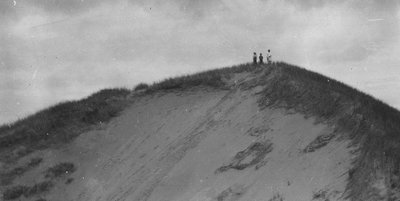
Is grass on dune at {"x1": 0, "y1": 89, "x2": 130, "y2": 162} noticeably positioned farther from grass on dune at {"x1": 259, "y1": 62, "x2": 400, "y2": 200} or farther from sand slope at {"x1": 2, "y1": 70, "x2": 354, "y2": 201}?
grass on dune at {"x1": 259, "y1": 62, "x2": 400, "y2": 200}

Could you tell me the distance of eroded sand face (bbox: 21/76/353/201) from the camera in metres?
12.6

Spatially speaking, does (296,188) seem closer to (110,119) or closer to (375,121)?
(375,121)

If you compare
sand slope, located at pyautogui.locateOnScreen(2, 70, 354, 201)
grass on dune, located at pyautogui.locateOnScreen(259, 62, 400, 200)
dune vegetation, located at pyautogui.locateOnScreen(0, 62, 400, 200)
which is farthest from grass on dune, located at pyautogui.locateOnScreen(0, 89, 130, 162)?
grass on dune, located at pyautogui.locateOnScreen(259, 62, 400, 200)

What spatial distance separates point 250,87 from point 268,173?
8.44 metres

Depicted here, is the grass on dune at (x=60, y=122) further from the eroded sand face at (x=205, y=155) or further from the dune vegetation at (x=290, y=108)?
the eroded sand face at (x=205, y=155)

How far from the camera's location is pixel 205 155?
17328 millimetres

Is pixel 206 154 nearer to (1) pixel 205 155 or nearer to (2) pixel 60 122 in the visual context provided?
(1) pixel 205 155

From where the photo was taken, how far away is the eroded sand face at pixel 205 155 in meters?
12.6

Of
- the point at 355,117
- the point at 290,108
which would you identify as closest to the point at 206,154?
the point at 290,108

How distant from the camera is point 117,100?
27.5 meters

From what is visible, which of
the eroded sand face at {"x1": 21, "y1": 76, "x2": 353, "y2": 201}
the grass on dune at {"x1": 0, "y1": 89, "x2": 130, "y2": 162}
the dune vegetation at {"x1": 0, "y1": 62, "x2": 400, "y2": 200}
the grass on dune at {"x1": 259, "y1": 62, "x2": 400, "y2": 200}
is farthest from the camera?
the grass on dune at {"x1": 0, "y1": 89, "x2": 130, "y2": 162}

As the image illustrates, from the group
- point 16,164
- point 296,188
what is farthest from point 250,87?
point 16,164

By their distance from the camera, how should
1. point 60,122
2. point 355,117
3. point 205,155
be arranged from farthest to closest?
point 60,122
point 205,155
point 355,117

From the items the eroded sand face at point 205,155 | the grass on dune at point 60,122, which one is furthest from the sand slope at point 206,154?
the grass on dune at point 60,122
